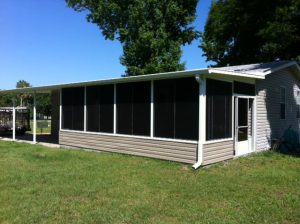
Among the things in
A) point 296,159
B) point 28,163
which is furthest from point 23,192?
point 296,159

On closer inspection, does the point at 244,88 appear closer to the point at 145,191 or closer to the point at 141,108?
the point at 141,108

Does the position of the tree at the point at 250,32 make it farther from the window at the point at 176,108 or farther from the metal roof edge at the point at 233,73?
the window at the point at 176,108

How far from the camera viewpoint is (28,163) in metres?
9.56

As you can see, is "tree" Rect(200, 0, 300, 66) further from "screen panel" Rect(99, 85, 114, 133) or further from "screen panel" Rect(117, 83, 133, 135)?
"screen panel" Rect(99, 85, 114, 133)

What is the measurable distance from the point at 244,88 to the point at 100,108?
16.7 ft

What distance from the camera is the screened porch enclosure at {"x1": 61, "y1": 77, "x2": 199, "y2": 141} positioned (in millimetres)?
9305

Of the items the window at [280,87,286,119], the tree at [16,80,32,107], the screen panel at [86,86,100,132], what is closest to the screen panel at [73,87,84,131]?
the screen panel at [86,86,100,132]

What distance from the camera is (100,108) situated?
12.0m

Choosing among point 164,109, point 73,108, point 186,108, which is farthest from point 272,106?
point 73,108

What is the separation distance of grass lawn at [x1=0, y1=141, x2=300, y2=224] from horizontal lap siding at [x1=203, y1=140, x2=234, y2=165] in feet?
0.83

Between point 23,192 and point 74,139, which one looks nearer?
point 23,192

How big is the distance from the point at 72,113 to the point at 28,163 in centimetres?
395

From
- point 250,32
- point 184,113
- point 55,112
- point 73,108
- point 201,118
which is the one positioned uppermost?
point 250,32

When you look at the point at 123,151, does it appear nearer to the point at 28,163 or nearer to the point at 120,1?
the point at 28,163
